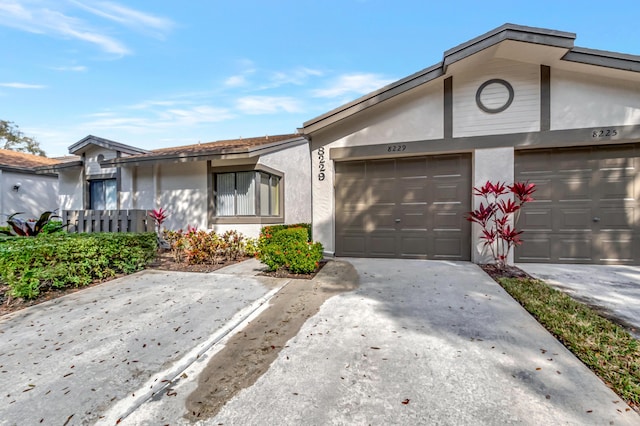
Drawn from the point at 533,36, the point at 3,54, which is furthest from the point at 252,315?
the point at 3,54

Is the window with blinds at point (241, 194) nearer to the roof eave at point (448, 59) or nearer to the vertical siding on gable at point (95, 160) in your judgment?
the roof eave at point (448, 59)

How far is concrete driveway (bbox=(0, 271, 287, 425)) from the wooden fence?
3666 millimetres

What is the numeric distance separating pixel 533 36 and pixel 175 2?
8.41 m

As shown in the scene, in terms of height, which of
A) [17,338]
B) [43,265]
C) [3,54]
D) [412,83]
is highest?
[3,54]

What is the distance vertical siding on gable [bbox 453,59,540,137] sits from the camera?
6.07 metres

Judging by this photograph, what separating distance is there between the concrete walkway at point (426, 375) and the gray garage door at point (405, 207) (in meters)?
3.15

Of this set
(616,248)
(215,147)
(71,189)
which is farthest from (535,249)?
(71,189)

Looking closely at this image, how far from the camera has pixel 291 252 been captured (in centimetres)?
533

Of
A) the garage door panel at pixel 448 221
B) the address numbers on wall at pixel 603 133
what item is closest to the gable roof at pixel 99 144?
the garage door panel at pixel 448 221

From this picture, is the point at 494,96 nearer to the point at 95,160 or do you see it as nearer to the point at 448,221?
the point at 448,221

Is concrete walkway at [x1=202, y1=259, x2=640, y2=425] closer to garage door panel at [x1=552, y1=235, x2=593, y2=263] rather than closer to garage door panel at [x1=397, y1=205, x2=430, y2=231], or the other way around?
garage door panel at [x1=397, y1=205, x2=430, y2=231]

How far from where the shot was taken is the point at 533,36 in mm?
5332

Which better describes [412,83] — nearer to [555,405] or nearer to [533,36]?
[533,36]

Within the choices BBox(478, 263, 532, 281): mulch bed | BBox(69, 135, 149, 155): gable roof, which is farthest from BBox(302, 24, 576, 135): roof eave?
BBox(69, 135, 149, 155): gable roof
